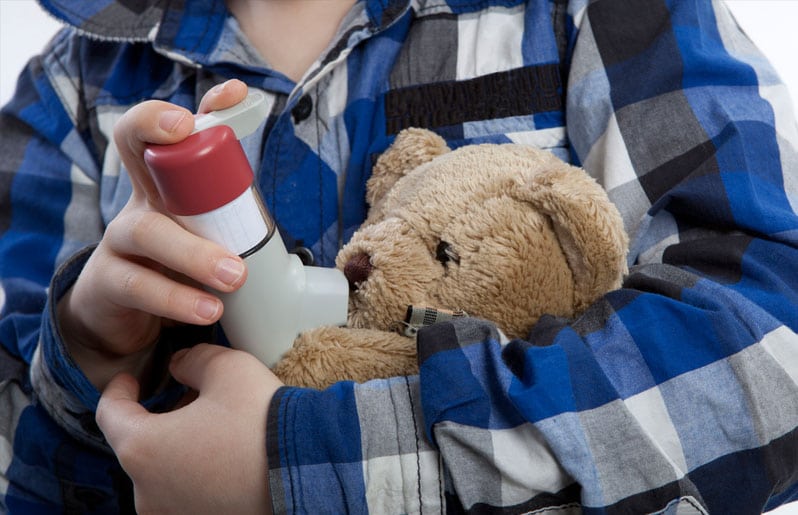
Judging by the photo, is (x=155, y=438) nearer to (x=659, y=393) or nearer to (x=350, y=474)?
(x=350, y=474)

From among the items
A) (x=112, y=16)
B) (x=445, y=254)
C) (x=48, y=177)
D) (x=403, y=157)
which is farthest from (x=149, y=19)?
(x=445, y=254)

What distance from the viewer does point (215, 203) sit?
36 centimetres

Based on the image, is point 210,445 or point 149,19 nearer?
point 210,445

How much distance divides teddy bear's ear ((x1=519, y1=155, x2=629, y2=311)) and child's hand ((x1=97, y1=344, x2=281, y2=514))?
183mm

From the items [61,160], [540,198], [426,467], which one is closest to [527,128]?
[540,198]

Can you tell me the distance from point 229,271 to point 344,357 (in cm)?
9

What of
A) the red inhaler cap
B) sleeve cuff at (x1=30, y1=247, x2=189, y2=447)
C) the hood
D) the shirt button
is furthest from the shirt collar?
the red inhaler cap

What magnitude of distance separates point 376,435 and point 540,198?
0.52ft

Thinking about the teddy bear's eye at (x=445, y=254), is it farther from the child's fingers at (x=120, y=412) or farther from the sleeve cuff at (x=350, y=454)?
Answer: the child's fingers at (x=120, y=412)

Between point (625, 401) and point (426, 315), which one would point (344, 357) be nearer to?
point (426, 315)

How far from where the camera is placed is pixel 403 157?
52cm

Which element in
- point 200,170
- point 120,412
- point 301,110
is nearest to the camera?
point 200,170

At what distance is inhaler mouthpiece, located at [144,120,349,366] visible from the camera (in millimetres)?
347

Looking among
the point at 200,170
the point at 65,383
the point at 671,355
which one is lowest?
the point at 65,383
